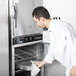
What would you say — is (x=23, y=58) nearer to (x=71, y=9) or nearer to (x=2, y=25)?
(x=2, y=25)

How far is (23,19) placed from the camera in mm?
2756

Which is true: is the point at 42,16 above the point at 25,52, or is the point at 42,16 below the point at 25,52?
above

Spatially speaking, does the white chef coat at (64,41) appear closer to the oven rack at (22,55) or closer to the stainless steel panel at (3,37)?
the stainless steel panel at (3,37)

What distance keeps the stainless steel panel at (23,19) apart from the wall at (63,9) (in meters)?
0.47

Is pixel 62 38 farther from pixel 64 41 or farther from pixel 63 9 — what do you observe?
pixel 63 9

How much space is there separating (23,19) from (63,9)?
30.4 inches

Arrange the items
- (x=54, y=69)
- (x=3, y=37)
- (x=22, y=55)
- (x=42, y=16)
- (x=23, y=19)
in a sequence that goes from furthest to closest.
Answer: (x=54, y=69)
(x=22, y=55)
(x=23, y=19)
(x=3, y=37)
(x=42, y=16)

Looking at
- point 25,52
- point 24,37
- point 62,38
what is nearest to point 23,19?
point 24,37

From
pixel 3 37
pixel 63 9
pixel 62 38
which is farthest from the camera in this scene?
pixel 63 9

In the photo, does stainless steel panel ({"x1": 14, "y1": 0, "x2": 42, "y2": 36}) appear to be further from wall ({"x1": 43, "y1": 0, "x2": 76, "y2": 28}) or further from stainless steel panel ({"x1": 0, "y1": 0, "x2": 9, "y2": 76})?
wall ({"x1": 43, "y1": 0, "x2": 76, "y2": 28})

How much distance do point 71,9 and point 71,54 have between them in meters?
1.24

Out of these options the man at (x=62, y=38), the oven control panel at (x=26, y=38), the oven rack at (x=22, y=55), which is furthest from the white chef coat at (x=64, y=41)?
the oven rack at (x=22, y=55)

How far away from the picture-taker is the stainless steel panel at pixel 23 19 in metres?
2.66

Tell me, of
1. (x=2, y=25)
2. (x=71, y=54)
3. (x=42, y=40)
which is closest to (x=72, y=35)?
(x=71, y=54)
